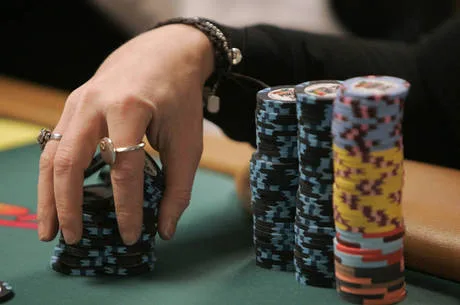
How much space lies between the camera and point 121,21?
2.94 m

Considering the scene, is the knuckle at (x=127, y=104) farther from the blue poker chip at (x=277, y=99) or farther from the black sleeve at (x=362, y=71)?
the black sleeve at (x=362, y=71)

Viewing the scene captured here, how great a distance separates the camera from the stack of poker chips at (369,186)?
3.06 ft

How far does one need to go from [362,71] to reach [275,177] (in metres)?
0.51

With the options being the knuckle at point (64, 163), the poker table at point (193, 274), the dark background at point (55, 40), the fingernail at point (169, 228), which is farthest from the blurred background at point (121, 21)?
the knuckle at point (64, 163)

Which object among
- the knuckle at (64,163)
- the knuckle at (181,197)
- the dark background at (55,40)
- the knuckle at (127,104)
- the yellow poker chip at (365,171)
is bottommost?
the dark background at (55,40)

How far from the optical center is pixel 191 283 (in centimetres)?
117

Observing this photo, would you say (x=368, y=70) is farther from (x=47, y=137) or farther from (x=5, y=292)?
(x=5, y=292)

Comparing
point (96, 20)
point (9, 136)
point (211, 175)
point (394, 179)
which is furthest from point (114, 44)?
point (394, 179)

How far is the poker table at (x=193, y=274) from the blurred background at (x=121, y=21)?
110cm

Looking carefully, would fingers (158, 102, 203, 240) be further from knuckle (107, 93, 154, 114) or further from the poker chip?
the poker chip

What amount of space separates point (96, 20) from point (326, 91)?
2.09m

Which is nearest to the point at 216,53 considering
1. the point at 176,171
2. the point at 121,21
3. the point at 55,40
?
the point at 176,171

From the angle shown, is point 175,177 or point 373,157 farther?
point 175,177

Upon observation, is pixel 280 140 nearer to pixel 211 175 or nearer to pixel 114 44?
pixel 211 175
